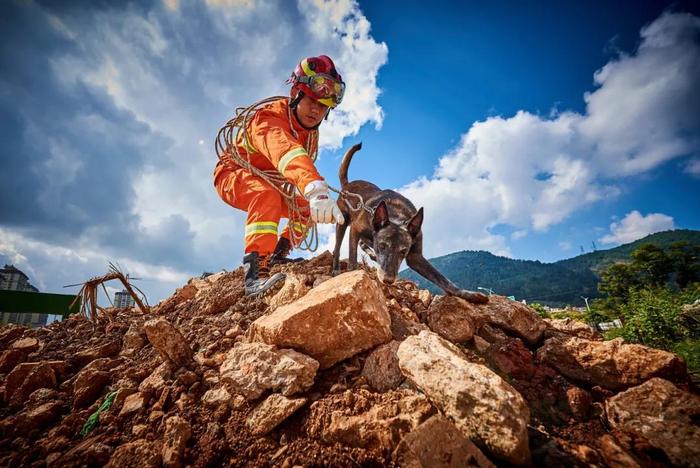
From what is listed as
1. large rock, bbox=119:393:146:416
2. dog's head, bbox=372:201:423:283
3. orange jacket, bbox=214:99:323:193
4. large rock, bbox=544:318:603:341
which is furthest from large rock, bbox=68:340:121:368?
large rock, bbox=544:318:603:341

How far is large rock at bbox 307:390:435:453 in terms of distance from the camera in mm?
1493

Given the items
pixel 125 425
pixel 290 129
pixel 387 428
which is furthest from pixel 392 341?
pixel 290 129

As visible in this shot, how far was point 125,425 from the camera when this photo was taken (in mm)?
1876

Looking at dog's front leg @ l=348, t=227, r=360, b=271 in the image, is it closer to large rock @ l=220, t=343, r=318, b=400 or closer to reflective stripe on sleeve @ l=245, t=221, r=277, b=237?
reflective stripe on sleeve @ l=245, t=221, r=277, b=237

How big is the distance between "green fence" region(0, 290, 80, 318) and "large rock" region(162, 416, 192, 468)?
5.77 m

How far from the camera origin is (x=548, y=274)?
149 m

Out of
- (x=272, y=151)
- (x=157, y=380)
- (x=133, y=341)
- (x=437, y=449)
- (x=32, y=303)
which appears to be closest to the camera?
(x=437, y=449)

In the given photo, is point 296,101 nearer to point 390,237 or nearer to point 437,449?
point 390,237

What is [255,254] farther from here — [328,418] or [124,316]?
[124,316]

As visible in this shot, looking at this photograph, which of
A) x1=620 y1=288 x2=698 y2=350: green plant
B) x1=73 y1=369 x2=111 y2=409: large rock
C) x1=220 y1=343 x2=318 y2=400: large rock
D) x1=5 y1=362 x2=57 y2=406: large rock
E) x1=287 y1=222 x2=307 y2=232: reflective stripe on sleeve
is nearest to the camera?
x1=220 y1=343 x2=318 y2=400: large rock

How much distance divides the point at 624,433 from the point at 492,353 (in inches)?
39.2

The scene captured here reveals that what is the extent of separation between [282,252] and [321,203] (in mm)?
2777

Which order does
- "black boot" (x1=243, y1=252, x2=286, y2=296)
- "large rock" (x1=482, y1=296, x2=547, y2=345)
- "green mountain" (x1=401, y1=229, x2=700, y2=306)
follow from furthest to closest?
"green mountain" (x1=401, y1=229, x2=700, y2=306), "black boot" (x1=243, y1=252, x2=286, y2=296), "large rock" (x1=482, y1=296, x2=547, y2=345)

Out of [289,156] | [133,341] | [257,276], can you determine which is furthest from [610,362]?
[133,341]
